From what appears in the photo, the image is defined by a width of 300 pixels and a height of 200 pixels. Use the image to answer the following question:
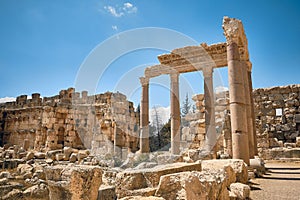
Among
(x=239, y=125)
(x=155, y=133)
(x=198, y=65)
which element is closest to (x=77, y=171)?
(x=239, y=125)

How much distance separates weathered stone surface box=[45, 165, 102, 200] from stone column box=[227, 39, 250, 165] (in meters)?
5.52

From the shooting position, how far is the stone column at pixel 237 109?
7.58m

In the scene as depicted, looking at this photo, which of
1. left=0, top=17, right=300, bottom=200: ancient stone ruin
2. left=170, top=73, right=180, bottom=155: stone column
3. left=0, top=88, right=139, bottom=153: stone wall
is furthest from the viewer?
left=0, top=88, right=139, bottom=153: stone wall

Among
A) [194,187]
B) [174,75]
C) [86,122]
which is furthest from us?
[86,122]

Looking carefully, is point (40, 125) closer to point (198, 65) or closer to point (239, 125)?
point (198, 65)

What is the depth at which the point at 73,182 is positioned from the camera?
3242 millimetres

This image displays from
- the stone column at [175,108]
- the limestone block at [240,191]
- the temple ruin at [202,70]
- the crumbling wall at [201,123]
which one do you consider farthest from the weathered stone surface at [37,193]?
the crumbling wall at [201,123]

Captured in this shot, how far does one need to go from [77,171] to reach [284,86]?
15832 millimetres

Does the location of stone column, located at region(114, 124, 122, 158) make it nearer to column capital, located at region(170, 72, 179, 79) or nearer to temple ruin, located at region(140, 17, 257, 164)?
temple ruin, located at region(140, 17, 257, 164)

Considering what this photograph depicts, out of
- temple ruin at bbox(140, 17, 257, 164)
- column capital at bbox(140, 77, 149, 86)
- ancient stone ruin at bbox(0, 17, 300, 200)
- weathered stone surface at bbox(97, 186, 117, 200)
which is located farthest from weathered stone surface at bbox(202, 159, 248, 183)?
column capital at bbox(140, 77, 149, 86)

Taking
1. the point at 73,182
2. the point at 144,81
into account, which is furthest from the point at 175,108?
the point at 73,182

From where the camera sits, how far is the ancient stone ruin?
13.0 ft

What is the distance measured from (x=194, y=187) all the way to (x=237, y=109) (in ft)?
17.4

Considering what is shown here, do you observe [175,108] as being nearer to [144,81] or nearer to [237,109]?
[144,81]
